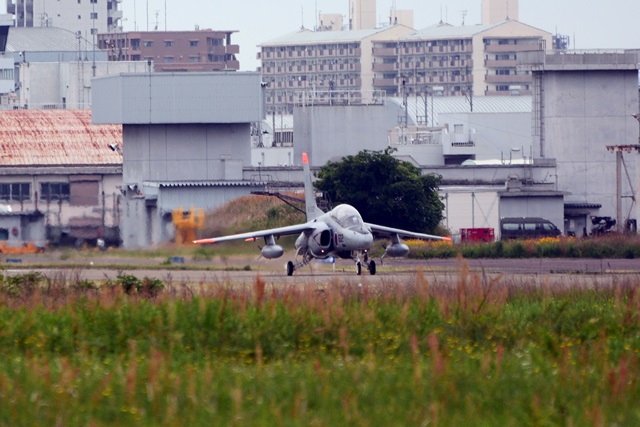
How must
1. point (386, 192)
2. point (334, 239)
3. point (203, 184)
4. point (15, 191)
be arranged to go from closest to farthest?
point (334, 239)
point (386, 192)
point (203, 184)
point (15, 191)

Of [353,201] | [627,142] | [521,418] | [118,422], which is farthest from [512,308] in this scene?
[627,142]

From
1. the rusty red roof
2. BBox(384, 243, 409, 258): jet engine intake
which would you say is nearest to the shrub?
BBox(384, 243, 409, 258): jet engine intake

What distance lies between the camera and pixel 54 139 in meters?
70.3

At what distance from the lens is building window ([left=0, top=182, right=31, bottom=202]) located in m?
63.9

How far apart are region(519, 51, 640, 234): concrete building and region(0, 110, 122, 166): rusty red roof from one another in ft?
82.9

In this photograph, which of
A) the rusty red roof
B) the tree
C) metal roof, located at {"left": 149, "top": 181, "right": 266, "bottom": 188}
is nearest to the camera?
the tree

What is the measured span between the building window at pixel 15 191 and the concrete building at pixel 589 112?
29681mm

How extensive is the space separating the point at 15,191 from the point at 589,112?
3260cm

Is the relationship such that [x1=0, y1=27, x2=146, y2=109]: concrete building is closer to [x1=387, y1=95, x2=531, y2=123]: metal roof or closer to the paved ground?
[x1=387, y1=95, x2=531, y2=123]: metal roof

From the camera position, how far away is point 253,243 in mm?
41938

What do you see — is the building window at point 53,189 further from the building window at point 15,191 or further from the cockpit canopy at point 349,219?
the cockpit canopy at point 349,219

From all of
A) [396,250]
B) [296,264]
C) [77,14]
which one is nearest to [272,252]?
[296,264]

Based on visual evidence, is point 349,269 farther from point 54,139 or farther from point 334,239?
point 54,139

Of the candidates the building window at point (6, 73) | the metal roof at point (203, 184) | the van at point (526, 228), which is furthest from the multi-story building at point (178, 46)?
the van at point (526, 228)
